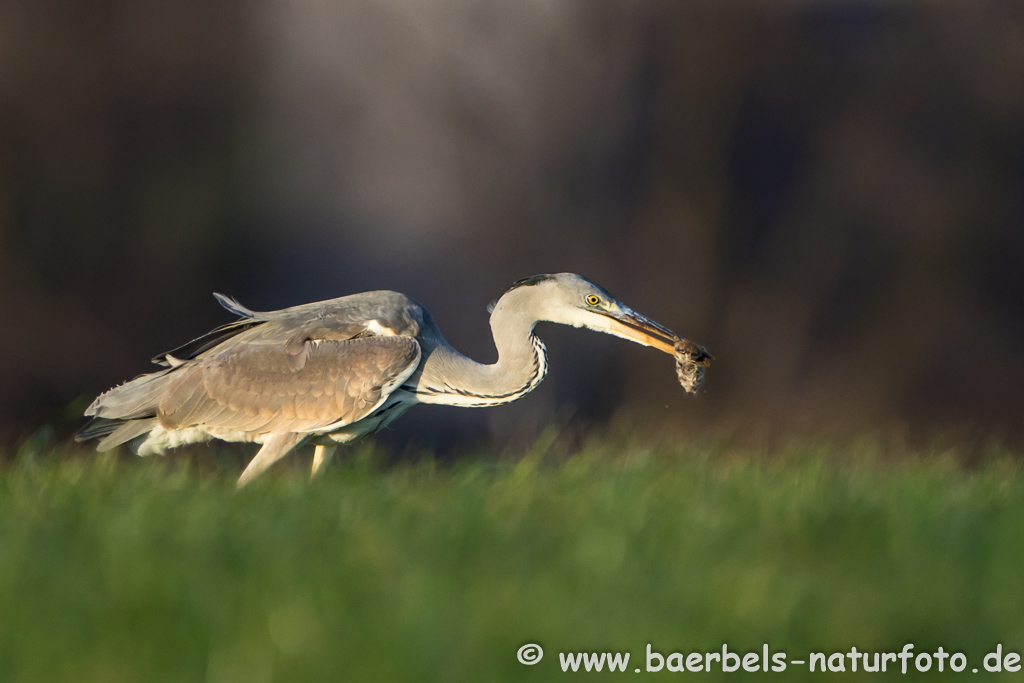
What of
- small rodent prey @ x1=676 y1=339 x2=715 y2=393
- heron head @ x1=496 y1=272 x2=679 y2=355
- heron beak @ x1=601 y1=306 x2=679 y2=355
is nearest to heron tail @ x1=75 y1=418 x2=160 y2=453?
heron head @ x1=496 y1=272 x2=679 y2=355

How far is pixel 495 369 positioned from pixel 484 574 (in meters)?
3.34

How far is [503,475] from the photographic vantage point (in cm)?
511

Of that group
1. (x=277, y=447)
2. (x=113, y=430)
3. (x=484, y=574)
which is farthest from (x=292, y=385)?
(x=484, y=574)

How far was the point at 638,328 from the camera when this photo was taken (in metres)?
6.62

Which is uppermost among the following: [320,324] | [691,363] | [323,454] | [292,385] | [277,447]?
[691,363]

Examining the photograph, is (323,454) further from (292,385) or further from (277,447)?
Result: (292,385)

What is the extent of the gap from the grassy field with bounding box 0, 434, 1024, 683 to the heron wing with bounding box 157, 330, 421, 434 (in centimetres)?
121

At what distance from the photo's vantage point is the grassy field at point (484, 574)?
285cm

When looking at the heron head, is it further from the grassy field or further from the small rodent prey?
the grassy field

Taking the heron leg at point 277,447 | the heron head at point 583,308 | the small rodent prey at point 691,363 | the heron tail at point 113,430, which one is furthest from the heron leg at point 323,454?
the small rodent prey at point 691,363

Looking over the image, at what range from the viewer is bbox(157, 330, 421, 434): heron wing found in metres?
6.05

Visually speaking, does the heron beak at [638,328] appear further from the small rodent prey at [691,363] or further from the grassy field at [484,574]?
the grassy field at [484,574]

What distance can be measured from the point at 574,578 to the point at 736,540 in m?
0.69

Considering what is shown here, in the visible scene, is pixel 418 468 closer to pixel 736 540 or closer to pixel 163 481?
pixel 163 481
